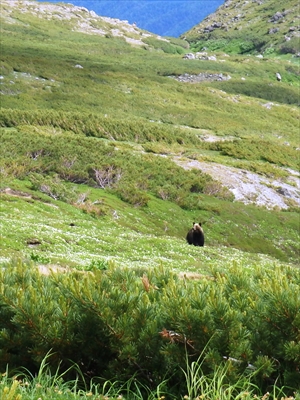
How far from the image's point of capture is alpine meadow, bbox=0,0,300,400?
5383 millimetres

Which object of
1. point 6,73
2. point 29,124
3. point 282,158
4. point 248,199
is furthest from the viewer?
point 6,73

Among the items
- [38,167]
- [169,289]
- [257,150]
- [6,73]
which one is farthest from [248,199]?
[6,73]

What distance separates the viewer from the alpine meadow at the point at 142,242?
5.38 metres

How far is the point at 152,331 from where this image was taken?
5.51 m

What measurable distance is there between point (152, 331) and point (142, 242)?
983 inches

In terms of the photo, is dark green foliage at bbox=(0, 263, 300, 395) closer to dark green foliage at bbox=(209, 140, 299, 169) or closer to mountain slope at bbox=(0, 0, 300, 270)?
mountain slope at bbox=(0, 0, 300, 270)

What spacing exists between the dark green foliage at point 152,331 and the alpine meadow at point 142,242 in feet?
0.06

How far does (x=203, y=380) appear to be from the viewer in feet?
16.8

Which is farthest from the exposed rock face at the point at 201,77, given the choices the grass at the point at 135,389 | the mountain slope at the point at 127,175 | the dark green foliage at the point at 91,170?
the grass at the point at 135,389

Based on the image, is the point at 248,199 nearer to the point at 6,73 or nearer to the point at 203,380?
the point at 203,380

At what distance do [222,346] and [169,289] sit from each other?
3.28 ft

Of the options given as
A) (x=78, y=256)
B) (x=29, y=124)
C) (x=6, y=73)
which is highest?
(x=6, y=73)

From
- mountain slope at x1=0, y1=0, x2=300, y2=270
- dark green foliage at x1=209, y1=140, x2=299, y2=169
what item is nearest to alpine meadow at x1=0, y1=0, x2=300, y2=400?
mountain slope at x1=0, y1=0, x2=300, y2=270

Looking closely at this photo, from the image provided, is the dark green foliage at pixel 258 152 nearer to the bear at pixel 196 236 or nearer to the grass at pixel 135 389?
the bear at pixel 196 236
